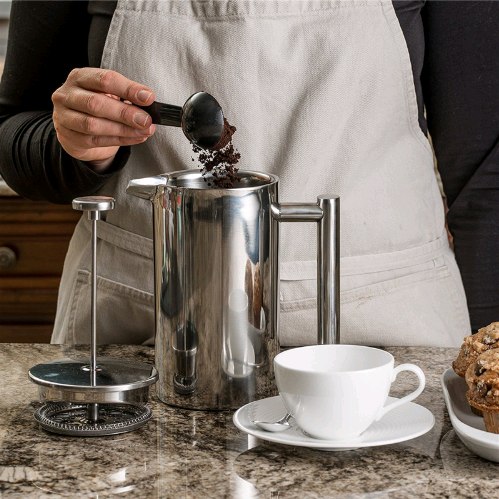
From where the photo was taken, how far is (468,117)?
3.47ft

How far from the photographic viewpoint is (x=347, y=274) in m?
0.96

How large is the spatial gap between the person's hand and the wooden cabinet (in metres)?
1.46

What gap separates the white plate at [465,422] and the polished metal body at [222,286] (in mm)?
111

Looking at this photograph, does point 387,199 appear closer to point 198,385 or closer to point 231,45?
point 231,45

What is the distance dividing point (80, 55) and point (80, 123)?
357 mm

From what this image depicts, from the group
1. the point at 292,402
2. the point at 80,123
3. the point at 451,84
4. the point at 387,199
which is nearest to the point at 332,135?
the point at 387,199

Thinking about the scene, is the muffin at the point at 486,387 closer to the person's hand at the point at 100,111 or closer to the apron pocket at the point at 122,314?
the person's hand at the point at 100,111

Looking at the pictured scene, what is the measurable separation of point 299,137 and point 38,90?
406 mm

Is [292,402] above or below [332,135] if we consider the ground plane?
below

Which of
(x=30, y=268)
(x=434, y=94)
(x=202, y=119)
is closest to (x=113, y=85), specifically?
(x=202, y=119)


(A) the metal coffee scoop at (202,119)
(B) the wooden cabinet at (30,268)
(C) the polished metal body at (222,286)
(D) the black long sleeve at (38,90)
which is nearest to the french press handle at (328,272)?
(C) the polished metal body at (222,286)

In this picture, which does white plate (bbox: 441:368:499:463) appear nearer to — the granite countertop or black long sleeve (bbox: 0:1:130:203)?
the granite countertop

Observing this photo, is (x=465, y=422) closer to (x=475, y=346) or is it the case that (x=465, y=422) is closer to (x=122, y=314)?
(x=475, y=346)

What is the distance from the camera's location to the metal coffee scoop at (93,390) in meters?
0.60
